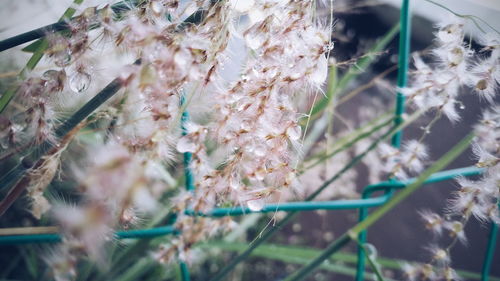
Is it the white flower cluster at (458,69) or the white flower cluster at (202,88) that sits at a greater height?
the white flower cluster at (202,88)

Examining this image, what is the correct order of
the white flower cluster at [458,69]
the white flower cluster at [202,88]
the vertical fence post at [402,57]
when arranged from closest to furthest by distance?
the white flower cluster at [202,88]
the white flower cluster at [458,69]
the vertical fence post at [402,57]

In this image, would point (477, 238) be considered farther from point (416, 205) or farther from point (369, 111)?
point (369, 111)

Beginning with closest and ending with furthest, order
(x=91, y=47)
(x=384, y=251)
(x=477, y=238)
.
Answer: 1. (x=91, y=47)
2. (x=477, y=238)
3. (x=384, y=251)

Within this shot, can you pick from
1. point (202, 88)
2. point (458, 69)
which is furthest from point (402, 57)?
point (202, 88)

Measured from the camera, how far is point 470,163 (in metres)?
1.48

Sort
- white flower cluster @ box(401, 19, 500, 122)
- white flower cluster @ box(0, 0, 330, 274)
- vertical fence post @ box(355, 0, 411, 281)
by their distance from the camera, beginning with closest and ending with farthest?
white flower cluster @ box(0, 0, 330, 274) < white flower cluster @ box(401, 19, 500, 122) < vertical fence post @ box(355, 0, 411, 281)

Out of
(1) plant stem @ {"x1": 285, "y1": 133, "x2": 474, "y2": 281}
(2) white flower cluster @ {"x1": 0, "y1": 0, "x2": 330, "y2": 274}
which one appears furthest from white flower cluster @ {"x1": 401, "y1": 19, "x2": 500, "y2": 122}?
(2) white flower cluster @ {"x1": 0, "y1": 0, "x2": 330, "y2": 274}

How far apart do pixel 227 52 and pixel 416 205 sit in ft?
5.05

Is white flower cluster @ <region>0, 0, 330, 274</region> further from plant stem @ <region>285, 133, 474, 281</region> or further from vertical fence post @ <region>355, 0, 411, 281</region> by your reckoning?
vertical fence post @ <region>355, 0, 411, 281</region>

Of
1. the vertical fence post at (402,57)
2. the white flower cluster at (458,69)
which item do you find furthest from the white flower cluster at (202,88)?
the vertical fence post at (402,57)

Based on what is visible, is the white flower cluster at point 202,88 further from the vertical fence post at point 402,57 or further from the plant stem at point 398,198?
the vertical fence post at point 402,57

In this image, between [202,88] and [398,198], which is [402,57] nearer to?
[398,198]

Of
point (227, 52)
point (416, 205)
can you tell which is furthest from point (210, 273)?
point (227, 52)

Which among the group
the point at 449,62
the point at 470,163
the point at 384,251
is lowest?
the point at 384,251
